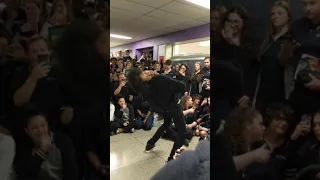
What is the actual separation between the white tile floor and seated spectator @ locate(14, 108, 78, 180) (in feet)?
2.51

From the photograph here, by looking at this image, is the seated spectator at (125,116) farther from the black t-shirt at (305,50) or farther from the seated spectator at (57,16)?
the black t-shirt at (305,50)

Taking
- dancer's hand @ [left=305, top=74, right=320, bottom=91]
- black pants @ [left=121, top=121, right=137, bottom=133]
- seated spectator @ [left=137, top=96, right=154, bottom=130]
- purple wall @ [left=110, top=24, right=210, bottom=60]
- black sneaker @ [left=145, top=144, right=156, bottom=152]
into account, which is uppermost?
purple wall @ [left=110, top=24, right=210, bottom=60]

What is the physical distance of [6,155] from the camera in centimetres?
53

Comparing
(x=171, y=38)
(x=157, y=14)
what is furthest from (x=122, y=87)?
(x=171, y=38)

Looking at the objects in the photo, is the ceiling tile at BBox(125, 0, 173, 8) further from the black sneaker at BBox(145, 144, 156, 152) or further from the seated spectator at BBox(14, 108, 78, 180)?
the seated spectator at BBox(14, 108, 78, 180)

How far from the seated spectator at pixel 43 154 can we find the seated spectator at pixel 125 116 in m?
2.08

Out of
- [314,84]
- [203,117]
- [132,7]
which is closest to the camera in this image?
[314,84]

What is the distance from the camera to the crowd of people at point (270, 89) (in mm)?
500

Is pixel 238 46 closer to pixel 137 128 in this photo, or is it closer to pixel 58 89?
pixel 58 89

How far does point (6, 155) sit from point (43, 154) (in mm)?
87

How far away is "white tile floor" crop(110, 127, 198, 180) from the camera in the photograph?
1547 millimetres

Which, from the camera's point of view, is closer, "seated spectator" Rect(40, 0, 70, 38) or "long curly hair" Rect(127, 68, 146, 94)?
"seated spectator" Rect(40, 0, 70, 38)

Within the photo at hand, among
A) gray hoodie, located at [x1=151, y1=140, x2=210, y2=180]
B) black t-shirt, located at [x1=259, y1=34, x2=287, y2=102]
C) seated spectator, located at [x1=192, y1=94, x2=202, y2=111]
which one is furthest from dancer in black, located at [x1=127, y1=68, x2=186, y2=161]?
black t-shirt, located at [x1=259, y1=34, x2=287, y2=102]

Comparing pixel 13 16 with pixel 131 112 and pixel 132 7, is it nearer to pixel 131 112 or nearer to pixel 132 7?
pixel 131 112
